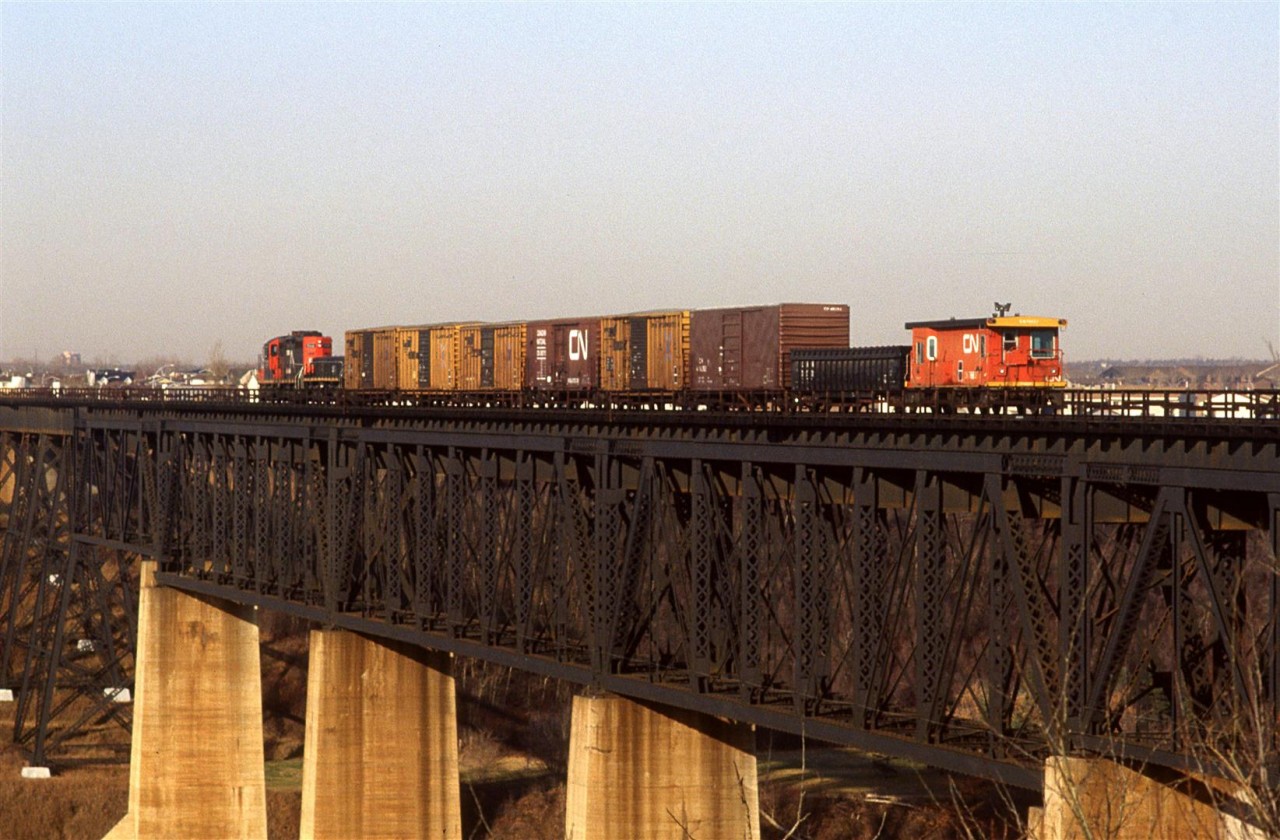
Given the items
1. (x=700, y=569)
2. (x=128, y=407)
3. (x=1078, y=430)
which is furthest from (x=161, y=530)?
(x=1078, y=430)

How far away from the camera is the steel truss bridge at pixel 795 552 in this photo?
2359 cm

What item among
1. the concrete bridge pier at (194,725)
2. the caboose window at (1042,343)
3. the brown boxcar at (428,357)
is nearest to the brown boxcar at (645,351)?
the brown boxcar at (428,357)

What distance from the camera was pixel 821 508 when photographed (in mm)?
30734

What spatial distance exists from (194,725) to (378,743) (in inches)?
486

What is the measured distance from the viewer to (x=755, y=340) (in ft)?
162

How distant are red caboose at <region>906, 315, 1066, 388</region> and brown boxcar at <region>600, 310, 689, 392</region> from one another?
920 centimetres

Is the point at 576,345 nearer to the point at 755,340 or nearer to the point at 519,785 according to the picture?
the point at 755,340

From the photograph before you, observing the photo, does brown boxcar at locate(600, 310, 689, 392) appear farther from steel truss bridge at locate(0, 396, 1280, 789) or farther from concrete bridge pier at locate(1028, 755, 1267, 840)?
concrete bridge pier at locate(1028, 755, 1267, 840)

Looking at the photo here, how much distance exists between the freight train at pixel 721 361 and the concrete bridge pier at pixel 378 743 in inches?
341

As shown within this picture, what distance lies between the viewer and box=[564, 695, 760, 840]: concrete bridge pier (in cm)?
3528

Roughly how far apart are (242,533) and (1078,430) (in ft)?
112

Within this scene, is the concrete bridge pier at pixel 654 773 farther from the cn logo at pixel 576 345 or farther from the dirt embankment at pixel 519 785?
the cn logo at pixel 576 345

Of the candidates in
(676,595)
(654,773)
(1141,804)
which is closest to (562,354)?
(676,595)

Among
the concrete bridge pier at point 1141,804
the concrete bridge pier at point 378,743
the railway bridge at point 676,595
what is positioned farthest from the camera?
the concrete bridge pier at point 378,743
